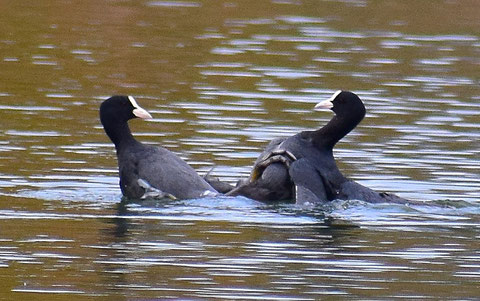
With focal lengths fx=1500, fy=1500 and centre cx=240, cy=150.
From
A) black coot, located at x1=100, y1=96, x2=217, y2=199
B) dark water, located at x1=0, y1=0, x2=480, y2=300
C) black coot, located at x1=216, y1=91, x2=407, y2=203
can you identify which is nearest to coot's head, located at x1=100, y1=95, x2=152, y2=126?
black coot, located at x1=100, y1=96, x2=217, y2=199

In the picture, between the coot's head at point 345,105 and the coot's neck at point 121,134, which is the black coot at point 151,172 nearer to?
the coot's neck at point 121,134

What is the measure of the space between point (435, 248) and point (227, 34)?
54.9 feet

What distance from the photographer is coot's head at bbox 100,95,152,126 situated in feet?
47.1

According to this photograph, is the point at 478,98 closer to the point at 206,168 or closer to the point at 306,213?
the point at 206,168

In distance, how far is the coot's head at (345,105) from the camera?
14.4 metres

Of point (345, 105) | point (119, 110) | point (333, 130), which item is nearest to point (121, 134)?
point (119, 110)

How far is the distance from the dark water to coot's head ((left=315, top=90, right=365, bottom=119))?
2.47 ft

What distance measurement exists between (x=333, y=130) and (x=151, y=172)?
187cm

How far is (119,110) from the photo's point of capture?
14406 millimetres

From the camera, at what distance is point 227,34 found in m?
27.8

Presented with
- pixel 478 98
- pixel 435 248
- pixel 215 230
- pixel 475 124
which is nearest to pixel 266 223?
pixel 215 230

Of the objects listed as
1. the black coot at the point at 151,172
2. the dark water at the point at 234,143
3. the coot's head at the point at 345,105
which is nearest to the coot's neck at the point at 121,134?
the black coot at the point at 151,172

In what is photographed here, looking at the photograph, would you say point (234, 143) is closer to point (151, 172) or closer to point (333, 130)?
point (333, 130)

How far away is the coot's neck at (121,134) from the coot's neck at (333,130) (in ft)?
5.72
